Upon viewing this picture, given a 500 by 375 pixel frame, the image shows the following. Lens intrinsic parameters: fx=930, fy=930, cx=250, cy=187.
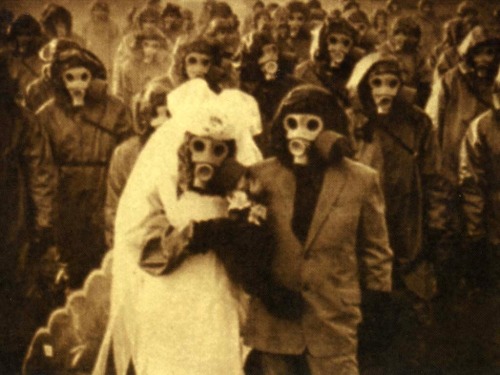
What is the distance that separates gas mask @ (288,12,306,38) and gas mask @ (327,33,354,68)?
0.68ft

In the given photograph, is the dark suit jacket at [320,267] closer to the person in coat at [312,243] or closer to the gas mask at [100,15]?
the person in coat at [312,243]

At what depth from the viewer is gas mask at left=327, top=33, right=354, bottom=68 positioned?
6.07 meters

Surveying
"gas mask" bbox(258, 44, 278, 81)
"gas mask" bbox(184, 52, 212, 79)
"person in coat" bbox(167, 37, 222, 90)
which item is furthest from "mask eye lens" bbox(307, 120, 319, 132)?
"gas mask" bbox(184, 52, 212, 79)

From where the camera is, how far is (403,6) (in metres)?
6.18

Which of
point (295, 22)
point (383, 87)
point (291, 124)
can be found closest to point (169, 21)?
point (295, 22)

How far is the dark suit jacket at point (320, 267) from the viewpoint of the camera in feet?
19.4

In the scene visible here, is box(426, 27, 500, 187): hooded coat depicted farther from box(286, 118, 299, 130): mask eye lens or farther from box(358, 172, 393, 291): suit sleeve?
box(286, 118, 299, 130): mask eye lens

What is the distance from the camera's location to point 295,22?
20.0ft

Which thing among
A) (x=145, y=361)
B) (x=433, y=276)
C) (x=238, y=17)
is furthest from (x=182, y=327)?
(x=238, y=17)

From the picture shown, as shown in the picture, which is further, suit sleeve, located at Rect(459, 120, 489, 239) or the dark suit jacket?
suit sleeve, located at Rect(459, 120, 489, 239)

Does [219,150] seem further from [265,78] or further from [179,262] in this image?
[179,262]

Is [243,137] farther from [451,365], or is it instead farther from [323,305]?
[451,365]

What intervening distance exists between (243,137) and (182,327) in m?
1.28

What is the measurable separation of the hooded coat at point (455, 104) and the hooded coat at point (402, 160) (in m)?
0.08
